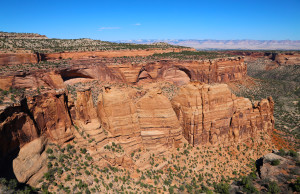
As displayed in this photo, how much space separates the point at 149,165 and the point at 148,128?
17.0 ft

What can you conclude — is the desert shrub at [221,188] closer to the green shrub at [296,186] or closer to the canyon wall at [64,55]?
the green shrub at [296,186]

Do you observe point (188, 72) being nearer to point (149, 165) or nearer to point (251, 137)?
point (251, 137)

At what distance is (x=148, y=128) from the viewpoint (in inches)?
1061

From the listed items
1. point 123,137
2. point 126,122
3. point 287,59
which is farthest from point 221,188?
point 287,59

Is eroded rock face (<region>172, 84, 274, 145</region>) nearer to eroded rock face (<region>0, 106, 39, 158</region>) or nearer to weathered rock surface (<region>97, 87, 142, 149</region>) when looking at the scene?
weathered rock surface (<region>97, 87, 142, 149</region>)

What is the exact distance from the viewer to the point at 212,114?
2972 cm

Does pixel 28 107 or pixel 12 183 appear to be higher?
pixel 28 107

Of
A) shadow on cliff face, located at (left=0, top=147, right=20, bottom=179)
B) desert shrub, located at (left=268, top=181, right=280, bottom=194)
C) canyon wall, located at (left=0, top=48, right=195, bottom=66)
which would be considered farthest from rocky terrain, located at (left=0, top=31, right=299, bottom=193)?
canyon wall, located at (left=0, top=48, right=195, bottom=66)

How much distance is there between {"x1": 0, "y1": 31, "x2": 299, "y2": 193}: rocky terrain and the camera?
59.7ft

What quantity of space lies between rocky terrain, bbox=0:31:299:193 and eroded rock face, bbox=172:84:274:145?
16cm

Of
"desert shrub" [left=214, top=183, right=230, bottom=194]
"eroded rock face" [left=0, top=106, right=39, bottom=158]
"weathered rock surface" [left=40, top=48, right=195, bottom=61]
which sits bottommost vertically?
"desert shrub" [left=214, top=183, right=230, bottom=194]

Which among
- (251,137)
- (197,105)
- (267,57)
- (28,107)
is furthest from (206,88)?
(267,57)

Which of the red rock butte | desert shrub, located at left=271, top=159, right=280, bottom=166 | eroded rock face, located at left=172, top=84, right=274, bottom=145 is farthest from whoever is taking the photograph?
eroded rock face, located at left=172, top=84, right=274, bottom=145

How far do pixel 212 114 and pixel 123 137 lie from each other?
48.5 feet
